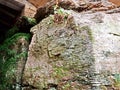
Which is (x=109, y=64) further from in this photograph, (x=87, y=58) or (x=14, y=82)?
(x=14, y=82)

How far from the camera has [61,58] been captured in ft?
13.8

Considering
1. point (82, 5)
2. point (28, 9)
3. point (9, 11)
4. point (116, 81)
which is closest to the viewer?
point (116, 81)

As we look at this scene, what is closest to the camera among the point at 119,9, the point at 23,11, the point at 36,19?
the point at 119,9

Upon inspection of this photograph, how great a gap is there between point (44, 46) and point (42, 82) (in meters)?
0.66

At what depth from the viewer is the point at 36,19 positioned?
19.2 ft

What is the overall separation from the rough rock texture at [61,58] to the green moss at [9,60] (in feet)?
1.62

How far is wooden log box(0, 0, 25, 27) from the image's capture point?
654 cm

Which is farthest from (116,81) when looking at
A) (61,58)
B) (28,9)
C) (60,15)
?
(28,9)

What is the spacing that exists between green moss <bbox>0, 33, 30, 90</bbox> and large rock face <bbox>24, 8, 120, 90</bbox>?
0.50 meters

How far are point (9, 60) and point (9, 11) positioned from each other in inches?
76.6

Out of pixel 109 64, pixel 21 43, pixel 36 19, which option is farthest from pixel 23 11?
pixel 109 64

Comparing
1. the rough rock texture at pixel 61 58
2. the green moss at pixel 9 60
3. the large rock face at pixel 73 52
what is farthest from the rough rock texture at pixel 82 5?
the green moss at pixel 9 60

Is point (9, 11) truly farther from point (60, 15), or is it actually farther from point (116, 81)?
point (116, 81)

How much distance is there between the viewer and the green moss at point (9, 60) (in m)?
4.83
